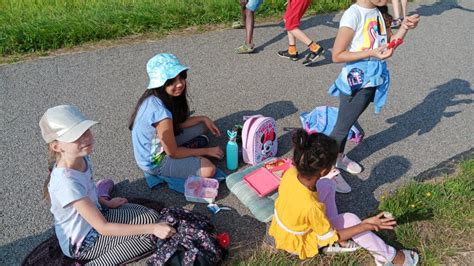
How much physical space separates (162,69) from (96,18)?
2970 millimetres

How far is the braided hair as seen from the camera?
7.57 feet

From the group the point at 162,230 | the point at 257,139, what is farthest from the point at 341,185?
the point at 162,230

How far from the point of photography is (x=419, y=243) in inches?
112

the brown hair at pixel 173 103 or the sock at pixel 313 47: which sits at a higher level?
the brown hair at pixel 173 103

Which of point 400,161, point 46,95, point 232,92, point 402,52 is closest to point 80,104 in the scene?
point 46,95

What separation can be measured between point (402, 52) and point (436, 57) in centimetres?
41

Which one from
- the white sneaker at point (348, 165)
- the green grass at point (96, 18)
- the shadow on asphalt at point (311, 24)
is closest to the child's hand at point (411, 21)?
the white sneaker at point (348, 165)

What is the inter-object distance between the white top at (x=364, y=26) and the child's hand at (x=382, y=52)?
0.33 ft

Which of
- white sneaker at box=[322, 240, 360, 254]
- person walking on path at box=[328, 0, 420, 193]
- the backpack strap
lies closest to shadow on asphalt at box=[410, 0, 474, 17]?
person walking on path at box=[328, 0, 420, 193]

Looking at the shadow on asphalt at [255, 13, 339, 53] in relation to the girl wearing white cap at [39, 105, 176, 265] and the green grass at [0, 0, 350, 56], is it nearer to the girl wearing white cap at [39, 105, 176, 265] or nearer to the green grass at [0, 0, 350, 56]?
the green grass at [0, 0, 350, 56]

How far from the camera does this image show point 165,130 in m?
3.10

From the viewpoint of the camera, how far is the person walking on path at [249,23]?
17.0 ft

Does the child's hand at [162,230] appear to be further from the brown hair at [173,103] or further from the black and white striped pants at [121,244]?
the brown hair at [173,103]

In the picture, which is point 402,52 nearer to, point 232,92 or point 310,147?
point 232,92
